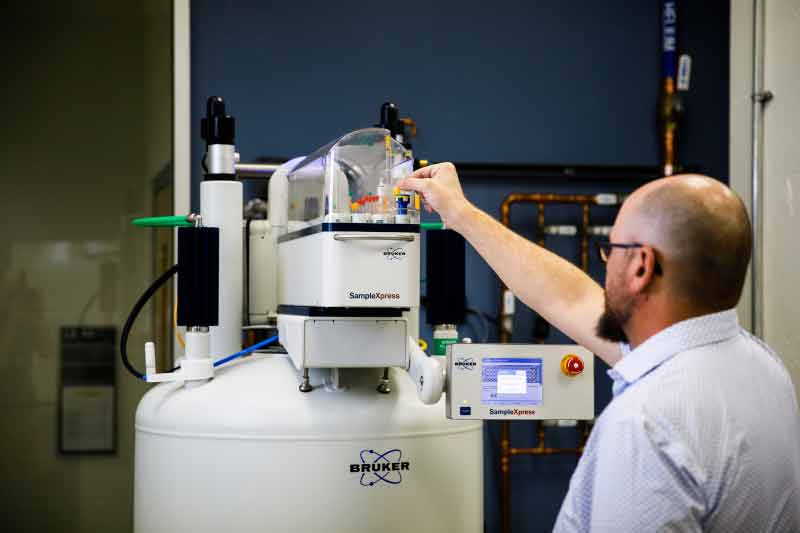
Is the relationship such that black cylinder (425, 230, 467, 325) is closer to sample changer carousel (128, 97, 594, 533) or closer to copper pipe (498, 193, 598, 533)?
sample changer carousel (128, 97, 594, 533)

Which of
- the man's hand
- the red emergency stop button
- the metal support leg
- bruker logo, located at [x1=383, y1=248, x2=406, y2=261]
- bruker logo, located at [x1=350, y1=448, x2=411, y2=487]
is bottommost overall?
bruker logo, located at [x1=350, y1=448, x2=411, y2=487]

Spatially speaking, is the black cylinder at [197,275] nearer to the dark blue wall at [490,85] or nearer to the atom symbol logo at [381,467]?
the atom symbol logo at [381,467]

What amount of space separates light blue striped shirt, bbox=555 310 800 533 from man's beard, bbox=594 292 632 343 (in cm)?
9

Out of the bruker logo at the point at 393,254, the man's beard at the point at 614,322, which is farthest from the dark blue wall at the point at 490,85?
the man's beard at the point at 614,322

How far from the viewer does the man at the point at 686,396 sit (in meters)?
A: 1.00

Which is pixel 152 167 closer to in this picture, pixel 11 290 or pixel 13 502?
pixel 11 290

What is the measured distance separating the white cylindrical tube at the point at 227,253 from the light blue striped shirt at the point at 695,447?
1.13m

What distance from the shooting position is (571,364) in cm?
169

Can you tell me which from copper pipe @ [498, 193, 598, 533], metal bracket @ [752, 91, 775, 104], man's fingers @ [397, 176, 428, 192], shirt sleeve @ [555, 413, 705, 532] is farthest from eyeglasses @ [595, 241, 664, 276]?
metal bracket @ [752, 91, 775, 104]

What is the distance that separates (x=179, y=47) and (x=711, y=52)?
202cm

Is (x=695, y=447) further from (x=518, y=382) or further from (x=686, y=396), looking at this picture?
(x=518, y=382)

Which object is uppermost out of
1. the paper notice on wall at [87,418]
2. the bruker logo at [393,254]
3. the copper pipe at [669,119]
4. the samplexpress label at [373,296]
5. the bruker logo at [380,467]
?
the copper pipe at [669,119]

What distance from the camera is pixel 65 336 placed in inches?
114

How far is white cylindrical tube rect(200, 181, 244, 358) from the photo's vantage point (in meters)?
1.98
